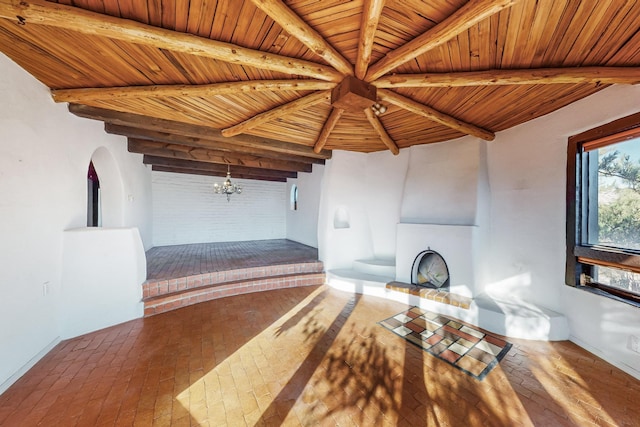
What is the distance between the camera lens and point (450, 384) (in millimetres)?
2074

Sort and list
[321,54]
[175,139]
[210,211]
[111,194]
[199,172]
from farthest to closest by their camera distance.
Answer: [210,211], [199,172], [111,194], [175,139], [321,54]

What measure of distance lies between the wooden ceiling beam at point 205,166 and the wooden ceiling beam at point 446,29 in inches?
217

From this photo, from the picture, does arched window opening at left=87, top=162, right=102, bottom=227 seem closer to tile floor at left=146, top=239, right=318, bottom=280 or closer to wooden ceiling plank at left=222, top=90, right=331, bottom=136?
tile floor at left=146, top=239, right=318, bottom=280

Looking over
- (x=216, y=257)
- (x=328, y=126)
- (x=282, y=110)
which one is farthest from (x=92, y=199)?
(x=328, y=126)

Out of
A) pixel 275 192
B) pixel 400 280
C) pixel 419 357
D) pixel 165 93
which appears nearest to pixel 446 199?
pixel 400 280

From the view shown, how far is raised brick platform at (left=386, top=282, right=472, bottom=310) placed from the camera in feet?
11.0

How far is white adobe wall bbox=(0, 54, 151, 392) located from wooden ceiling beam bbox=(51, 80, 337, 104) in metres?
0.26

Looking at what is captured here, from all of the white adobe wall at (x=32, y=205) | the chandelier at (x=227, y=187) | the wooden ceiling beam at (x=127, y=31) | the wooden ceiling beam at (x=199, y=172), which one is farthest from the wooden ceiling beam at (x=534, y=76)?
the wooden ceiling beam at (x=199, y=172)

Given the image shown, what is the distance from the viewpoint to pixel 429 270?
4.21m

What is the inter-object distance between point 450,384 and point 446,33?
2.90 m

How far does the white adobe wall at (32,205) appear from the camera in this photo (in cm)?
193

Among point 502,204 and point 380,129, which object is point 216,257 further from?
point 502,204

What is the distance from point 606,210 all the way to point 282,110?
3.97 meters

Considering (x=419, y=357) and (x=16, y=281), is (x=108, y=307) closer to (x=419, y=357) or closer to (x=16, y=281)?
(x=16, y=281)
